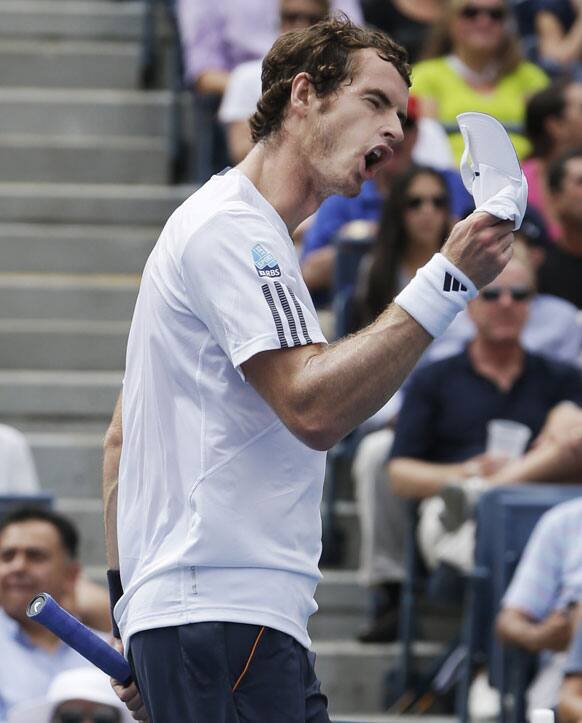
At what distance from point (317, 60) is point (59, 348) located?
212 inches

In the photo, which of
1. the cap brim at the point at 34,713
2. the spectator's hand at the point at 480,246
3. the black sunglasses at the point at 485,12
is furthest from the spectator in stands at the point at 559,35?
the spectator's hand at the point at 480,246

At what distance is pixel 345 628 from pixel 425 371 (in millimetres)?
1119

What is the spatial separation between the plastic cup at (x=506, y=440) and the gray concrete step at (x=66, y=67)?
4224 millimetres

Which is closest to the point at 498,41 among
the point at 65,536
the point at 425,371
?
the point at 425,371

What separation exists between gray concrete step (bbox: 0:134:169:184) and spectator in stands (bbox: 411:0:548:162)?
1.48 m

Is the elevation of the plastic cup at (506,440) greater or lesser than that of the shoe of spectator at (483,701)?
greater

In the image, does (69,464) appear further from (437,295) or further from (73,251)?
(437,295)

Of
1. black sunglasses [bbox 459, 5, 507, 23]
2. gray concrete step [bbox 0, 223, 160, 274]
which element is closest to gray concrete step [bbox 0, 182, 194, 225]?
gray concrete step [bbox 0, 223, 160, 274]

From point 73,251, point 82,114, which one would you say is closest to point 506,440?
point 73,251

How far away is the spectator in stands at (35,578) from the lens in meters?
5.81

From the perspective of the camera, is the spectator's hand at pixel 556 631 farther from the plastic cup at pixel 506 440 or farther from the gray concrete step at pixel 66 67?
the gray concrete step at pixel 66 67

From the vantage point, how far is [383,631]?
6.68 meters

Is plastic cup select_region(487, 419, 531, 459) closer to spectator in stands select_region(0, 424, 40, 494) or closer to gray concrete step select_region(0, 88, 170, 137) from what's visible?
spectator in stands select_region(0, 424, 40, 494)

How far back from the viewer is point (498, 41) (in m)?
8.92
